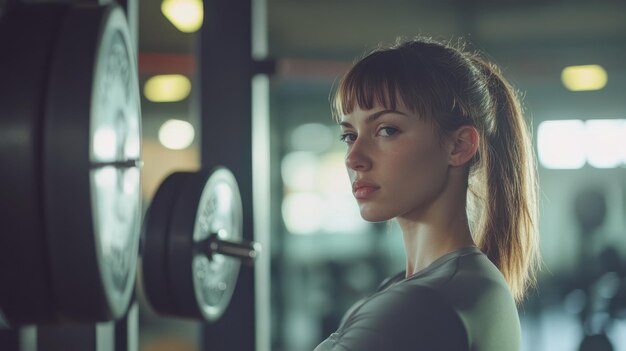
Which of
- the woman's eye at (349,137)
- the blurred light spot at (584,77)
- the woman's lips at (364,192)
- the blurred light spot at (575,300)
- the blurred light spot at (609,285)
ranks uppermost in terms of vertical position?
the blurred light spot at (584,77)

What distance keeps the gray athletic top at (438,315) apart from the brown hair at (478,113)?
10 centimetres

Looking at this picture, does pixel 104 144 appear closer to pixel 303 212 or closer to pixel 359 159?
pixel 359 159

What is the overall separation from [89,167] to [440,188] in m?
0.36

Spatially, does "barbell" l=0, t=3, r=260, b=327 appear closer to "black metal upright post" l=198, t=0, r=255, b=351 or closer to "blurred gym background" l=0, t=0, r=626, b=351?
"black metal upright post" l=198, t=0, r=255, b=351

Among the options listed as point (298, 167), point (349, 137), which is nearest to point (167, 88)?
point (298, 167)

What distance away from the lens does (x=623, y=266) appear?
160 inches

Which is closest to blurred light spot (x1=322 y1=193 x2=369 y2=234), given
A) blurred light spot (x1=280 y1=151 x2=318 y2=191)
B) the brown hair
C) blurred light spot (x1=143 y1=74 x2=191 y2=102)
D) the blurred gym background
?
the blurred gym background

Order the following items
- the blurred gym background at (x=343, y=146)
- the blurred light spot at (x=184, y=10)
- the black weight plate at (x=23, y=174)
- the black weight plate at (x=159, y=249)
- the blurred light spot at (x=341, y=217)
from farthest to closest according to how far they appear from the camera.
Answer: the blurred light spot at (x=341, y=217) < the blurred gym background at (x=343, y=146) < the blurred light spot at (x=184, y=10) < the black weight plate at (x=159, y=249) < the black weight plate at (x=23, y=174)

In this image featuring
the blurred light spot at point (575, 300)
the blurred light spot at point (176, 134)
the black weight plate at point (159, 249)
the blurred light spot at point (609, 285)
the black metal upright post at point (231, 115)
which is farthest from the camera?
the blurred light spot at point (176, 134)

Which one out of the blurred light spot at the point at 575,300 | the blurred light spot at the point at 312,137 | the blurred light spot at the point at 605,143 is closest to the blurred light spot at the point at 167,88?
the blurred light spot at the point at 312,137

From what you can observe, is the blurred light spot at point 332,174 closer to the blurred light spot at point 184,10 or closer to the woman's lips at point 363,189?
the blurred light spot at point 184,10

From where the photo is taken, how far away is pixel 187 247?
0.94 metres

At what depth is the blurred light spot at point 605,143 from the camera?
421 cm

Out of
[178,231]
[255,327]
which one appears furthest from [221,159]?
[178,231]
